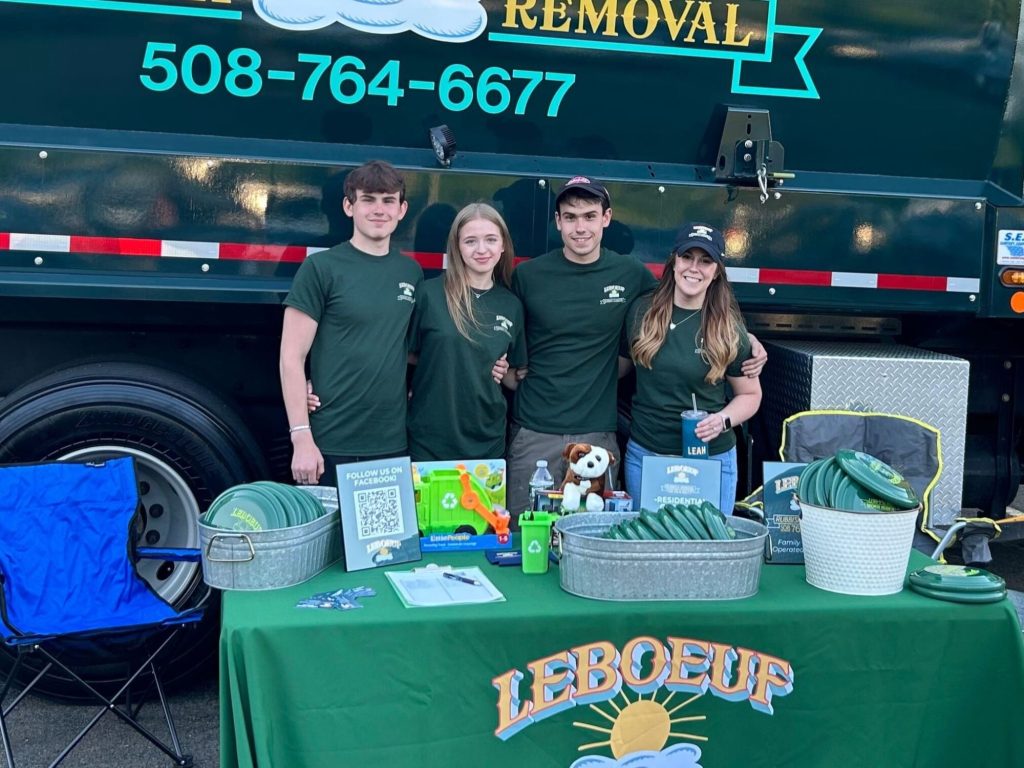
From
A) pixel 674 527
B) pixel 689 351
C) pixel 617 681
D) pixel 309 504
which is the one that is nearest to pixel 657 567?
pixel 674 527

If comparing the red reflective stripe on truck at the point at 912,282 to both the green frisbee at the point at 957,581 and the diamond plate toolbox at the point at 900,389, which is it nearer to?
the diamond plate toolbox at the point at 900,389

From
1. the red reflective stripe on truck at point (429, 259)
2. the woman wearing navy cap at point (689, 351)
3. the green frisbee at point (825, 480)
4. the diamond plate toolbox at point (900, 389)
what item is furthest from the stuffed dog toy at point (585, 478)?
the diamond plate toolbox at point (900, 389)

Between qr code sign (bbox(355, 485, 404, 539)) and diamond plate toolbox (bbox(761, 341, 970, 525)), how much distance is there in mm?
1664

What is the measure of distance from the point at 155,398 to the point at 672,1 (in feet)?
6.68

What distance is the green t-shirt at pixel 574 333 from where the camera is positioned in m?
3.11

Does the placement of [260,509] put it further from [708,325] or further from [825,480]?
[708,325]

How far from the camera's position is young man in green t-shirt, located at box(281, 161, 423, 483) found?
2844 millimetres

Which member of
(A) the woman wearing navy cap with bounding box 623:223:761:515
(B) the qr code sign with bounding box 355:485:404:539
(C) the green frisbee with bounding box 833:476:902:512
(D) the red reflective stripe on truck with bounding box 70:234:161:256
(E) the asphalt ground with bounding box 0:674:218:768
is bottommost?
(E) the asphalt ground with bounding box 0:674:218:768

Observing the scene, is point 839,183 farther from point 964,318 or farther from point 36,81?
point 36,81

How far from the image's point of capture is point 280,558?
89.0 inches

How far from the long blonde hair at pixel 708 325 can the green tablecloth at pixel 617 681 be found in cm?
76

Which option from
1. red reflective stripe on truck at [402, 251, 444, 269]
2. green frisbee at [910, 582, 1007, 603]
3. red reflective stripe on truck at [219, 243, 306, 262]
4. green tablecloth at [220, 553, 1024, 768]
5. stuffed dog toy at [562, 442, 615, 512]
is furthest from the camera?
red reflective stripe on truck at [402, 251, 444, 269]

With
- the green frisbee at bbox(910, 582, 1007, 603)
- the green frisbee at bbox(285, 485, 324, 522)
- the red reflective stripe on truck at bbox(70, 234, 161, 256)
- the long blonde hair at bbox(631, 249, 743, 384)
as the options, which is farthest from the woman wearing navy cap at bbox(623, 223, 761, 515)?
the red reflective stripe on truck at bbox(70, 234, 161, 256)

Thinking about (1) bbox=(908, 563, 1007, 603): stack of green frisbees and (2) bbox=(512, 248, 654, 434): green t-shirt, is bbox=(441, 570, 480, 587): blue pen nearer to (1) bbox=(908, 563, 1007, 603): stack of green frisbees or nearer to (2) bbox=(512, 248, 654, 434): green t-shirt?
(2) bbox=(512, 248, 654, 434): green t-shirt
